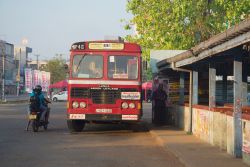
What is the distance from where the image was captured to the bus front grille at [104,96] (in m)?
18.2

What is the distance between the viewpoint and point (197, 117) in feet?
56.3

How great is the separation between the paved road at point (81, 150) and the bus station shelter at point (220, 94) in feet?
4.89

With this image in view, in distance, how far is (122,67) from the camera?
60.8 ft

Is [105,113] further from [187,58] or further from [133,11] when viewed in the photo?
[133,11]

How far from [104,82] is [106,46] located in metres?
1.34

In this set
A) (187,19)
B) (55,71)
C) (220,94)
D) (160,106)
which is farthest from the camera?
(55,71)

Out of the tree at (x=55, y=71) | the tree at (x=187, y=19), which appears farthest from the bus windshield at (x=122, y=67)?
the tree at (x=55, y=71)

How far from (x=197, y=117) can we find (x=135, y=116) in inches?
91.0

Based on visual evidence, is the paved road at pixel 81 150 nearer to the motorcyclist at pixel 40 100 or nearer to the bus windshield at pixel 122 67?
the motorcyclist at pixel 40 100

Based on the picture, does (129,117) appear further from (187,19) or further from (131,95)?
(187,19)

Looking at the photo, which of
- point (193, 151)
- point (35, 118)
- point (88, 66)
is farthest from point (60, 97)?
point (193, 151)

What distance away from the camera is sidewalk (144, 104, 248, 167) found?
1123 centimetres

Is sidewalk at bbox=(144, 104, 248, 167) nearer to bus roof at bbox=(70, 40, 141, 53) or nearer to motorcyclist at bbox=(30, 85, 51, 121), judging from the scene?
bus roof at bbox=(70, 40, 141, 53)

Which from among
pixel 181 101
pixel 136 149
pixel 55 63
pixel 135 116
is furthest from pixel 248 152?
pixel 55 63
